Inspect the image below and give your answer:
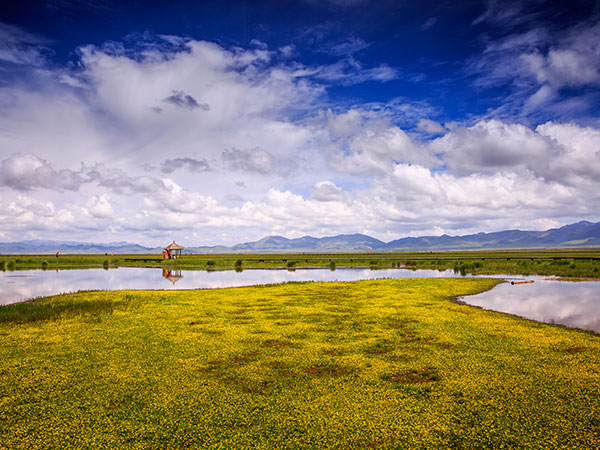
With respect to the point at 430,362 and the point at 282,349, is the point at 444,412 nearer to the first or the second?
the point at 430,362

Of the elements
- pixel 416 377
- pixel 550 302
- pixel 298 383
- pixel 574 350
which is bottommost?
pixel 550 302

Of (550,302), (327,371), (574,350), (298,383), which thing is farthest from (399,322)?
(550,302)

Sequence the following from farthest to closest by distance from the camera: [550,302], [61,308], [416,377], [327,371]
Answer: [550,302]
[61,308]
[327,371]
[416,377]

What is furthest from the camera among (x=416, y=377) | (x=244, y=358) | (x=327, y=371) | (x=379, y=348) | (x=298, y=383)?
(x=379, y=348)

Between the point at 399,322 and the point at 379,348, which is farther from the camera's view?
the point at 399,322

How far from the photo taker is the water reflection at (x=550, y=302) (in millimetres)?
20416

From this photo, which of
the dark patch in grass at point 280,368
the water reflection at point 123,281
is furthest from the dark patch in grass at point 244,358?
the water reflection at point 123,281

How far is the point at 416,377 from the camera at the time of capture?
1080cm

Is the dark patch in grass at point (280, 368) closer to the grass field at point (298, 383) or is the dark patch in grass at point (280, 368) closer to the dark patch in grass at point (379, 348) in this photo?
the grass field at point (298, 383)

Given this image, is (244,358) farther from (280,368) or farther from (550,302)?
(550,302)

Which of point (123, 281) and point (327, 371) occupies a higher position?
point (123, 281)

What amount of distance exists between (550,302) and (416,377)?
2136 centimetres

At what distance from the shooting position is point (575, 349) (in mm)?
13383

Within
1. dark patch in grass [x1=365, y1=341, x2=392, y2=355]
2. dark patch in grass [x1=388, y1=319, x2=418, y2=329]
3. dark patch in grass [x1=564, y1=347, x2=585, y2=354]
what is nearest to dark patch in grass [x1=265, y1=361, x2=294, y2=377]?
dark patch in grass [x1=365, y1=341, x2=392, y2=355]
